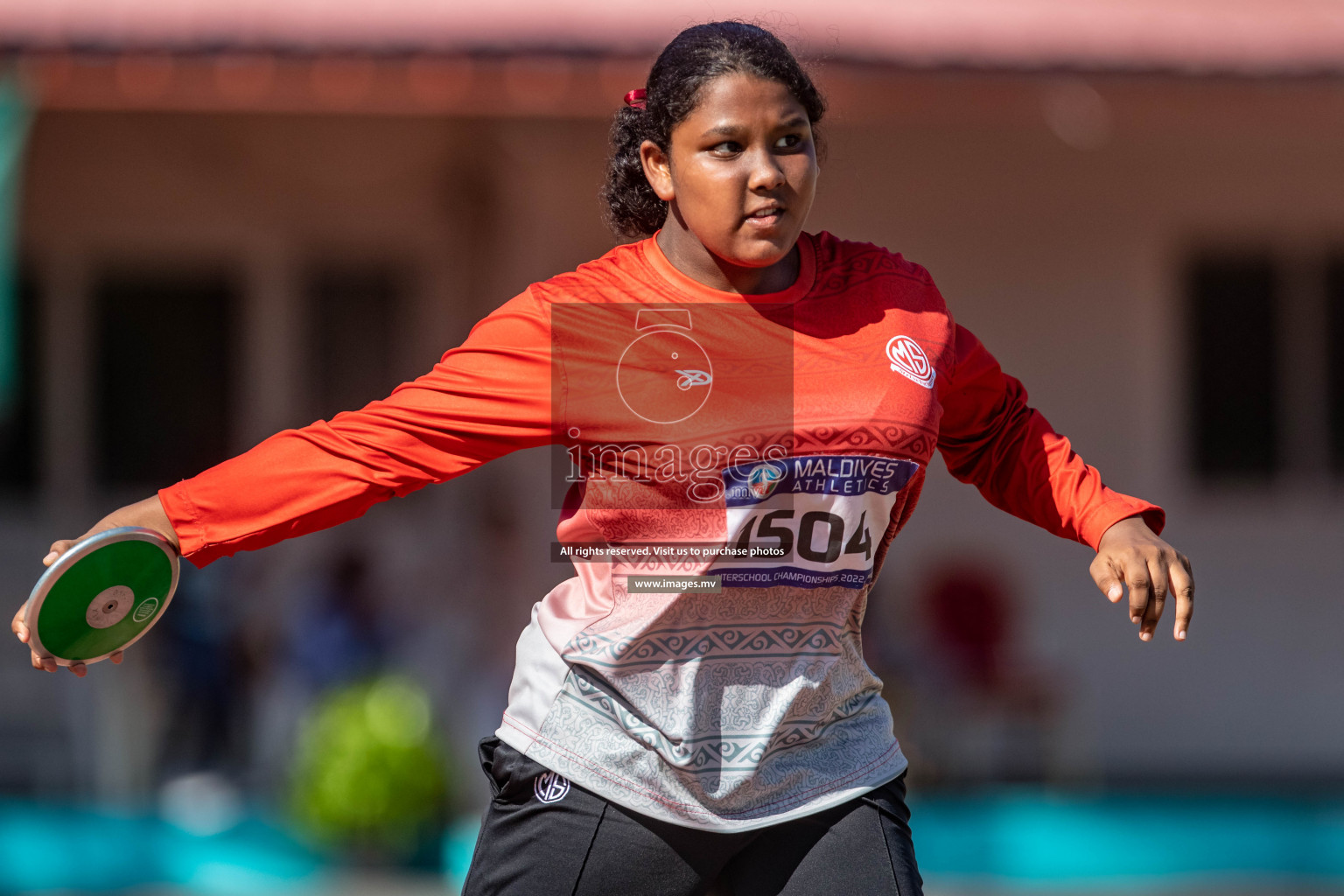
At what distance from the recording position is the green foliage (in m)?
5.39

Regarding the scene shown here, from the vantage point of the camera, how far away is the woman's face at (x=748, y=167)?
205 cm

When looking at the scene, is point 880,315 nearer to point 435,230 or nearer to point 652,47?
point 652,47

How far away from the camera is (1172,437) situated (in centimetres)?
747

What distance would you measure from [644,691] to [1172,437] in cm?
609

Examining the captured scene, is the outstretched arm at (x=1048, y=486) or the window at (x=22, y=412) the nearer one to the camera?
the outstretched arm at (x=1048, y=486)

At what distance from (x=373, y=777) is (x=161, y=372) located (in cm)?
348

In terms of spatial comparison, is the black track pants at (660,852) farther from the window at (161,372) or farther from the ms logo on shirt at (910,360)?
the window at (161,372)

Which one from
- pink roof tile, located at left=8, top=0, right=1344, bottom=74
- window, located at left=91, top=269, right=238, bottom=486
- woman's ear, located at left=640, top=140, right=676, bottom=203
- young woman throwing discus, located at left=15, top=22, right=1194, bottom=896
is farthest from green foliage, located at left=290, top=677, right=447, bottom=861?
woman's ear, located at left=640, top=140, right=676, bottom=203

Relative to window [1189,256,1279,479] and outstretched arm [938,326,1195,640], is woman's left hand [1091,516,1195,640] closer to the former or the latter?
outstretched arm [938,326,1195,640]

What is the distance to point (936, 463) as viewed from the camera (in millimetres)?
7117

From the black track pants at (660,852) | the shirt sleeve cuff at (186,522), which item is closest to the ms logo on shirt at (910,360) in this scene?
the black track pants at (660,852)

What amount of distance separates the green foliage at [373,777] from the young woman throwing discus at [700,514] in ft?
11.3

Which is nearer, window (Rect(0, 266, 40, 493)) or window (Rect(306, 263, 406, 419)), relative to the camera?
window (Rect(0, 266, 40, 493))

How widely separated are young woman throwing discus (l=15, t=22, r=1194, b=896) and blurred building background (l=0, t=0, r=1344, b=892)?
3.88 m
